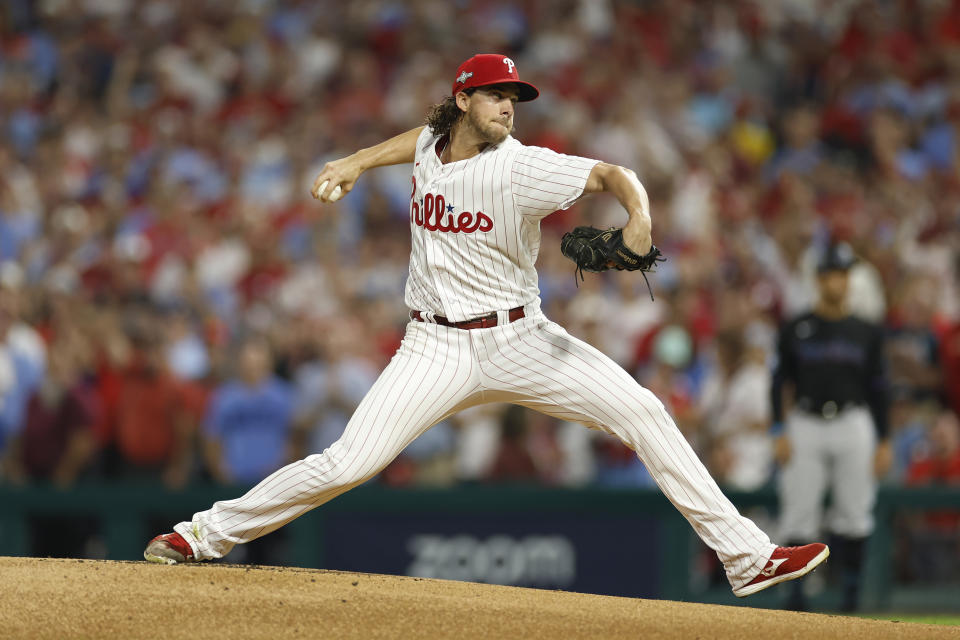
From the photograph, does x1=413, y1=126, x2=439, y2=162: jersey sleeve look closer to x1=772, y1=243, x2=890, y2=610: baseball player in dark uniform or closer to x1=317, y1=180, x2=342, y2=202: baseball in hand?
x1=317, y1=180, x2=342, y2=202: baseball in hand

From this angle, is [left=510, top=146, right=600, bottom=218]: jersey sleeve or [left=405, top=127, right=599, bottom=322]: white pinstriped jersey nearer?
[left=510, top=146, right=600, bottom=218]: jersey sleeve

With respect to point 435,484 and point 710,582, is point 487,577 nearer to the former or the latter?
point 435,484

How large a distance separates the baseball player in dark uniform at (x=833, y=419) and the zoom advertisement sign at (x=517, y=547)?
108 centimetres

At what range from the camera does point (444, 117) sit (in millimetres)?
5199

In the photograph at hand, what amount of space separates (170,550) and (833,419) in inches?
175

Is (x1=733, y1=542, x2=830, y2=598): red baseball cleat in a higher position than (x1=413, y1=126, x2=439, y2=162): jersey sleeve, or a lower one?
lower

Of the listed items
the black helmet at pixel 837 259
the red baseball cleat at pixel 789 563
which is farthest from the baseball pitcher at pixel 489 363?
the black helmet at pixel 837 259

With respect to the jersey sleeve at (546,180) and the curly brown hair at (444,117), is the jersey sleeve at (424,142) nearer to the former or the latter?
the curly brown hair at (444,117)

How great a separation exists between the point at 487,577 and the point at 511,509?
18.3 inches

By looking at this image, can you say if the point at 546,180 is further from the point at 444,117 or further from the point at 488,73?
the point at 444,117

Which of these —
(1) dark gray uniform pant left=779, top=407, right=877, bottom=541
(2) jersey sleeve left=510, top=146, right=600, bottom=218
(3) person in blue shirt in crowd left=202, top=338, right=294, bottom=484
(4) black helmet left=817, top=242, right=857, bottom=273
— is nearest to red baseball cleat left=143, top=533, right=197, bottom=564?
(2) jersey sleeve left=510, top=146, right=600, bottom=218

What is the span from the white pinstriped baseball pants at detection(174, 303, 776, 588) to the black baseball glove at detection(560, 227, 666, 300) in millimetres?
430

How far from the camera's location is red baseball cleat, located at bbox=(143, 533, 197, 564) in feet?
17.2

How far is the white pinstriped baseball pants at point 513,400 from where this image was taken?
4.97 metres
